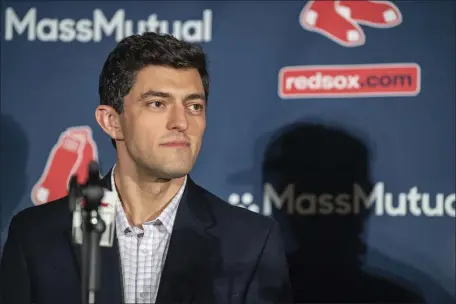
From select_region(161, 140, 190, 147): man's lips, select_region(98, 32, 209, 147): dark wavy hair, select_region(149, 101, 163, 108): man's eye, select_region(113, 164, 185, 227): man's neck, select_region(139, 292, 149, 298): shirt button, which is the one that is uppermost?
select_region(98, 32, 209, 147): dark wavy hair

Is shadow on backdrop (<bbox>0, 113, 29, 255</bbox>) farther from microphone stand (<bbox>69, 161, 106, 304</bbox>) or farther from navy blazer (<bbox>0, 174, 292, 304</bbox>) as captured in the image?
microphone stand (<bbox>69, 161, 106, 304</bbox>)

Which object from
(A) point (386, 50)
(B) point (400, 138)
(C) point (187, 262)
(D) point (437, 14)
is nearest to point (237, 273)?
(C) point (187, 262)

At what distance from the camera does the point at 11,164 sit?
8.85 ft

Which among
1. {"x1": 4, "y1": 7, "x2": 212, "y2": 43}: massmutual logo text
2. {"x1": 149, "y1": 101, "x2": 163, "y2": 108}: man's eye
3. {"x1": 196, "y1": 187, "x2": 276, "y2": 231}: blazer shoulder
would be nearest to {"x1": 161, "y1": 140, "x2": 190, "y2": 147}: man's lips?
{"x1": 149, "y1": 101, "x2": 163, "y2": 108}: man's eye

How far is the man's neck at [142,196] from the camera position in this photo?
2021mm

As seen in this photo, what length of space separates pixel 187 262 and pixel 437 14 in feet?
3.83

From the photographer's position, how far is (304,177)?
254 cm

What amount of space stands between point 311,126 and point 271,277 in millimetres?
657

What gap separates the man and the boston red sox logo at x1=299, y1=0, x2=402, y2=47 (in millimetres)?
633

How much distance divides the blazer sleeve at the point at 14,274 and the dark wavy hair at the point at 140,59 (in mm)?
444

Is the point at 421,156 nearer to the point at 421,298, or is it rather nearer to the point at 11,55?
the point at 421,298

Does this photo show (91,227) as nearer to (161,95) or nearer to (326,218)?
(161,95)

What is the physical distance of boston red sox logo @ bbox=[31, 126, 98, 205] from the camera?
267 centimetres

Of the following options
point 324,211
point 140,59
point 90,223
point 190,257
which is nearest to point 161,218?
point 190,257
